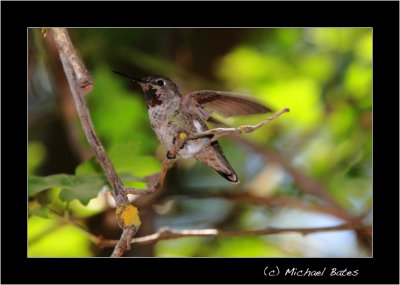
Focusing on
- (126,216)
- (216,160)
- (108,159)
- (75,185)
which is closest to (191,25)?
(216,160)

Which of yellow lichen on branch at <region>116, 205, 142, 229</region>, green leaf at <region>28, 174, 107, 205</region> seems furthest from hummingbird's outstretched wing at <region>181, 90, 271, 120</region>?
yellow lichen on branch at <region>116, 205, 142, 229</region>

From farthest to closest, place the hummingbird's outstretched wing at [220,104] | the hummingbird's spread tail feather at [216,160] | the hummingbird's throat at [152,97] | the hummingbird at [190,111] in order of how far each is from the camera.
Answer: the hummingbird's spread tail feather at [216,160]
the hummingbird's throat at [152,97]
the hummingbird at [190,111]
the hummingbird's outstretched wing at [220,104]

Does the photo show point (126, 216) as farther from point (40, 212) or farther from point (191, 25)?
point (191, 25)

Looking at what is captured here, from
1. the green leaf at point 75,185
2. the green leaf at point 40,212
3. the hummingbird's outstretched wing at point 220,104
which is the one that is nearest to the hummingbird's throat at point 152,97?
the hummingbird's outstretched wing at point 220,104

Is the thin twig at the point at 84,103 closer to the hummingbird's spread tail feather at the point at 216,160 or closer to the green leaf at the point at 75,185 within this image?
the green leaf at the point at 75,185

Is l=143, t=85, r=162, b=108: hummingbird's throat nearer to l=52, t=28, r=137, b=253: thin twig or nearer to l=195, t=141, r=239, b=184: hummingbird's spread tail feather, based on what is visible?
l=195, t=141, r=239, b=184: hummingbird's spread tail feather

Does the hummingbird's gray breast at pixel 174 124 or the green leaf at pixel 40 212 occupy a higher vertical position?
the hummingbird's gray breast at pixel 174 124

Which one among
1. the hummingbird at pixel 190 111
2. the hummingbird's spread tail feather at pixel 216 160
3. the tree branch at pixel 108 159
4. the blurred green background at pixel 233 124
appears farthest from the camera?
the blurred green background at pixel 233 124

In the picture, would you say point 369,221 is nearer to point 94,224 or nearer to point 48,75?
point 94,224
